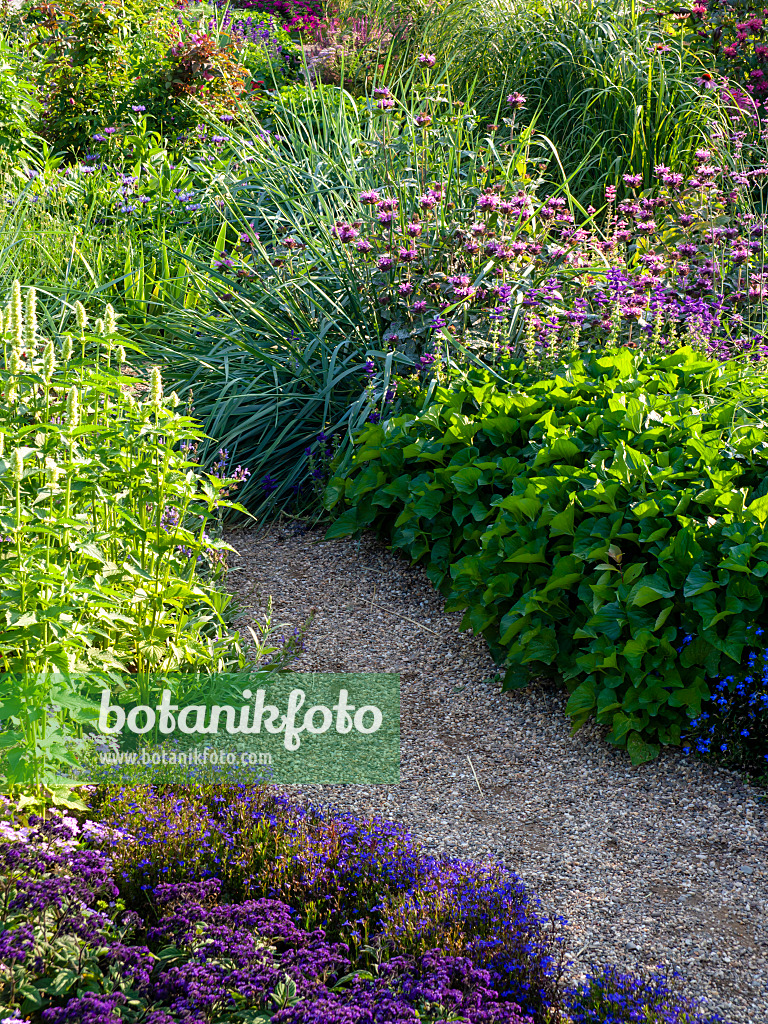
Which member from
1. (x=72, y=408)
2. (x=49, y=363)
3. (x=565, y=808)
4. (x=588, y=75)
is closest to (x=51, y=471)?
(x=72, y=408)

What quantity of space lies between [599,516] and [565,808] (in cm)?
100

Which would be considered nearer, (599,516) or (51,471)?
(51,471)

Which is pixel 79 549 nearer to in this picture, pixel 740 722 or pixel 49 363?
pixel 49 363

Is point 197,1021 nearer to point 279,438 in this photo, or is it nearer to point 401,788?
point 401,788

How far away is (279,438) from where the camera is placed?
483 centimetres

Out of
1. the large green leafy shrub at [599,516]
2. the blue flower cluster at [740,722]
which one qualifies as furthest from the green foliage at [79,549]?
the blue flower cluster at [740,722]

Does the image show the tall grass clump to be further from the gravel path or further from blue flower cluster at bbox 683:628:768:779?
blue flower cluster at bbox 683:628:768:779

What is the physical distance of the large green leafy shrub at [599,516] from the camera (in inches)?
117

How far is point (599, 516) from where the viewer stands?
330cm

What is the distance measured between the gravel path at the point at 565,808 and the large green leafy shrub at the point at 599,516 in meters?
0.14

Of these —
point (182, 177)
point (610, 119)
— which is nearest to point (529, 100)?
point (610, 119)

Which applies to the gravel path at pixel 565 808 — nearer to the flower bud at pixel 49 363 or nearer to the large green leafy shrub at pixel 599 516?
the large green leafy shrub at pixel 599 516

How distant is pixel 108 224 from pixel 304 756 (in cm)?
521

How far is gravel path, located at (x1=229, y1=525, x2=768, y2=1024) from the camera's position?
2.38m
